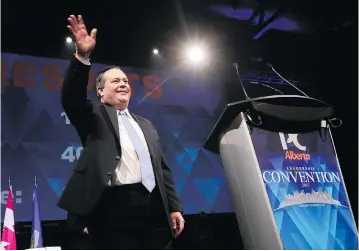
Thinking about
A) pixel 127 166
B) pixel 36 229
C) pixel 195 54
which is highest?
pixel 195 54

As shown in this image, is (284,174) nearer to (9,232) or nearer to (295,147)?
(295,147)

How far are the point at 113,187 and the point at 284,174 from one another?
0.84m

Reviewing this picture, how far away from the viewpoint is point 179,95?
3.14m

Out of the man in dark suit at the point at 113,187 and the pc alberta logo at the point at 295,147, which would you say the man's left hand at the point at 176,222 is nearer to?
the man in dark suit at the point at 113,187

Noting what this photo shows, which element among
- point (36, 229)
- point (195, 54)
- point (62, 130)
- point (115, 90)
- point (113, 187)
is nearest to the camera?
point (113, 187)

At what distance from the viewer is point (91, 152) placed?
215 centimetres

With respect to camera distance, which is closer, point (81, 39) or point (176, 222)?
point (81, 39)

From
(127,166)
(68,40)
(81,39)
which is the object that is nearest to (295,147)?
(127,166)

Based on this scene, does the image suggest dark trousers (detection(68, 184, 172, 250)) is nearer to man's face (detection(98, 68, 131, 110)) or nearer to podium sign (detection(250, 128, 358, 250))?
man's face (detection(98, 68, 131, 110))

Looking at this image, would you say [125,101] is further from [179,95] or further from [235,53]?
[235,53]

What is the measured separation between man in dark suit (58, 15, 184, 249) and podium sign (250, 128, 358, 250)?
52cm

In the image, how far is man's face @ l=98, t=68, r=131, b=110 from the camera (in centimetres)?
233

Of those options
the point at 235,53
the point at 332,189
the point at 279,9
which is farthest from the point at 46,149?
the point at 279,9

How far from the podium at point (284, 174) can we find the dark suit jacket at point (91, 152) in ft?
1.10
